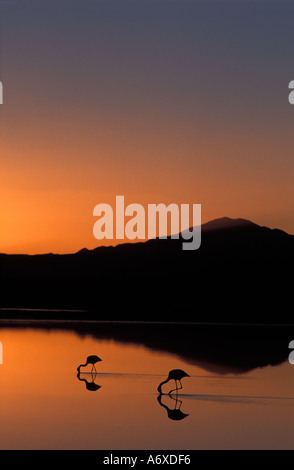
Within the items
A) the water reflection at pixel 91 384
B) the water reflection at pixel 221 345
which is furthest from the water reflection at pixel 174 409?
the water reflection at pixel 221 345

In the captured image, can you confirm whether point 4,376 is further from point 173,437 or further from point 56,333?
point 56,333

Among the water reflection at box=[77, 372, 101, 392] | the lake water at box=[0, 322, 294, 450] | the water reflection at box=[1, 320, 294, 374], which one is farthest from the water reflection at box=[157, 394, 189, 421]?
the water reflection at box=[1, 320, 294, 374]

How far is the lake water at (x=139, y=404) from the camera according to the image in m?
12.3

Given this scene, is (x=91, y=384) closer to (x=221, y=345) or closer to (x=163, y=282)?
(x=221, y=345)

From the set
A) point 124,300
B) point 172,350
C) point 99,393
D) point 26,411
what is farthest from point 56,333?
point 124,300

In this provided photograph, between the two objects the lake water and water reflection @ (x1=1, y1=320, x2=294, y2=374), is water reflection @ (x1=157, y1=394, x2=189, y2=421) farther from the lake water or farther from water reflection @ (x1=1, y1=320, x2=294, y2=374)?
water reflection @ (x1=1, y1=320, x2=294, y2=374)

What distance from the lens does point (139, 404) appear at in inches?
599

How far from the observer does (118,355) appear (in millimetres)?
24438

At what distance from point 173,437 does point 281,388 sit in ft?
19.9

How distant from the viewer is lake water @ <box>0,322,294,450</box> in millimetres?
12266

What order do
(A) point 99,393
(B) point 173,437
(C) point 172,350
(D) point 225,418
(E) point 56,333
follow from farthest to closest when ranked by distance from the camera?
(E) point 56,333
(C) point 172,350
(A) point 99,393
(D) point 225,418
(B) point 173,437

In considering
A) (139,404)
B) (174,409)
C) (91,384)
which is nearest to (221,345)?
(91,384)

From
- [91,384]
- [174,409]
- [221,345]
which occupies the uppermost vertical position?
[221,345]

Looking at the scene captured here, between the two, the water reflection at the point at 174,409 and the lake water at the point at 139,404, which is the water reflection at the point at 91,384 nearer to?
the lake water at the point at 139,404
